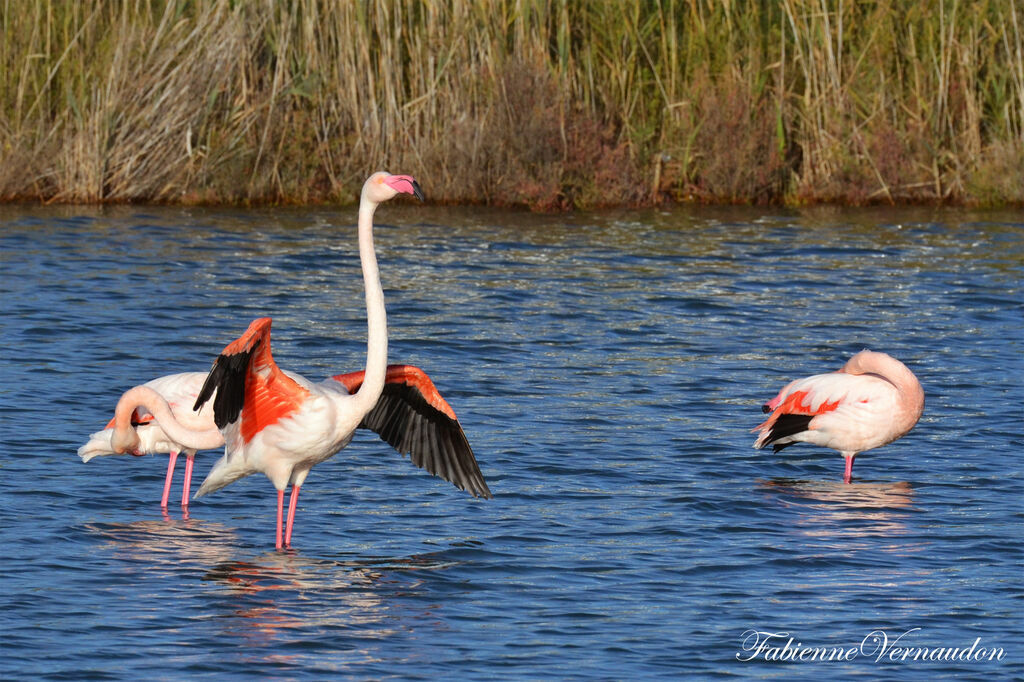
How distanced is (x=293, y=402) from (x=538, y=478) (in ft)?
5.96

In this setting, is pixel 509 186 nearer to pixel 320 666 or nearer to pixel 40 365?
pixel 40 365

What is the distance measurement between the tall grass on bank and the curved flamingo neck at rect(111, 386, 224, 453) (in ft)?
28.4

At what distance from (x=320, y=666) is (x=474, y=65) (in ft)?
36.7

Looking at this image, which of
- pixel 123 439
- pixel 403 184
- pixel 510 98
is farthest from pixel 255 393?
pixel 510 98

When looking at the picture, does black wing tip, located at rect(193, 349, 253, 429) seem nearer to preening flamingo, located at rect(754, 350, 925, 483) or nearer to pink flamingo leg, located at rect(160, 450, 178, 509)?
pink flamingo leg, located at rect(160, 450, 178, 509)

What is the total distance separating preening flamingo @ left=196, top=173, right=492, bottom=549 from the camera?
250 inches

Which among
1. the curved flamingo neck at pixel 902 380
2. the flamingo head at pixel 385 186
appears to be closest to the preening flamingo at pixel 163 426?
the flamingo head at pixel 385 186

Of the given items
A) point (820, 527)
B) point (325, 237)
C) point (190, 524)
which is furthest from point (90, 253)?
point (820, 527)

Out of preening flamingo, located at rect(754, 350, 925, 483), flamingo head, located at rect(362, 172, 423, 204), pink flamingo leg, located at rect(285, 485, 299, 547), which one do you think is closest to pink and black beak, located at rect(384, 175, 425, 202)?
flamingo head, located at rect(362, 172, 423, 204)

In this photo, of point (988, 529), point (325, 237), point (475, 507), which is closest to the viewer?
point (988, 529)

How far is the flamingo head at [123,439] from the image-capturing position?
23.5ft

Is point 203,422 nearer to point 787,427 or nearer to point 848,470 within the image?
point 787,427

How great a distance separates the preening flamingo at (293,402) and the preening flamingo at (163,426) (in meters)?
0.31

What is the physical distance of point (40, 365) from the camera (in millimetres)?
10242
